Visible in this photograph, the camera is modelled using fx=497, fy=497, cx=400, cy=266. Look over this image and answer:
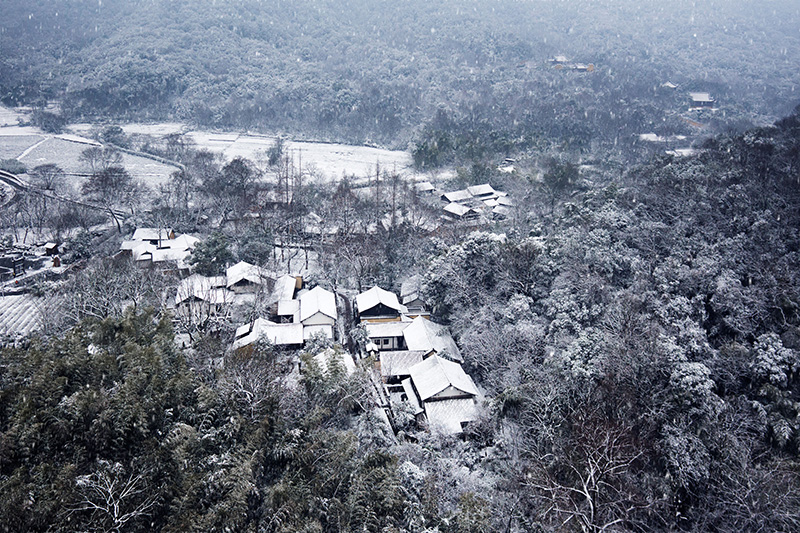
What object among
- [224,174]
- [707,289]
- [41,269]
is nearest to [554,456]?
[707,289]

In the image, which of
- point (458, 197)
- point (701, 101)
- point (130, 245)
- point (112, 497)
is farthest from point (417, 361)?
point (701, 101)

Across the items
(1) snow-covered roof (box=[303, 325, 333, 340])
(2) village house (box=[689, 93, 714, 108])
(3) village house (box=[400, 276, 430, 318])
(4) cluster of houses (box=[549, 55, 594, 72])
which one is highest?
(4) cluster of houses (box=[549, 55, 594, 72])

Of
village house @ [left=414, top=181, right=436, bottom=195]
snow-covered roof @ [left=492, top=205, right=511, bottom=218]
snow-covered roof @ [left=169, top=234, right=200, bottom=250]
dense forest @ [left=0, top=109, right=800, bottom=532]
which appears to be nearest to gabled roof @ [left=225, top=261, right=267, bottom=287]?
snow-covered roof @ [left=169, top=234, right=200, bottom=250]

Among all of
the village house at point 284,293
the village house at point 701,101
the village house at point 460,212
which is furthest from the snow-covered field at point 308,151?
the village house at point 701,101

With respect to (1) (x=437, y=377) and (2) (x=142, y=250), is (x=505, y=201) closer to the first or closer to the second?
(1) (x=437, y=377)

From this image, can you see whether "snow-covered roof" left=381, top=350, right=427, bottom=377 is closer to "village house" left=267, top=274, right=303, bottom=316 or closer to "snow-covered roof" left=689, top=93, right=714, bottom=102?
"village house" left=267, top=274, right=303, bottom=316

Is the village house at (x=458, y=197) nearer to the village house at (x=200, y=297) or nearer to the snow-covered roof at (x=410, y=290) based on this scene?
the snow-covered roof at (x=410, y=290)
